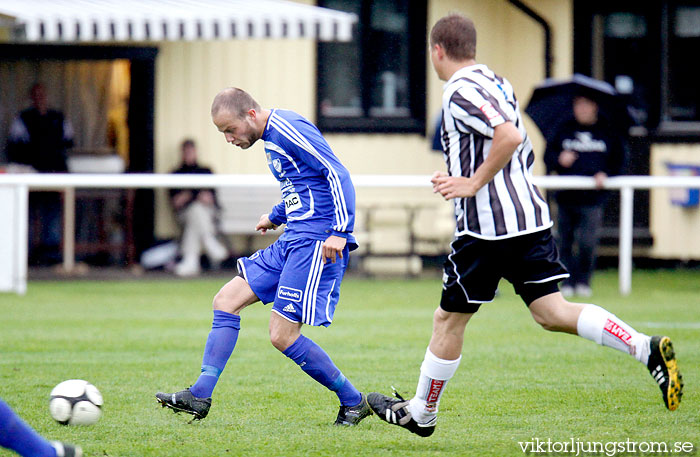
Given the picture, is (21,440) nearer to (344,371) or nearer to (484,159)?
(484,159)

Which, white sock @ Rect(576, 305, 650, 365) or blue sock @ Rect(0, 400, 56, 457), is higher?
white sock @ Rect(576, 305, 650, 365)

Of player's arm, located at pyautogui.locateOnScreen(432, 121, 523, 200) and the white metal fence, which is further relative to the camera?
the white metal fence

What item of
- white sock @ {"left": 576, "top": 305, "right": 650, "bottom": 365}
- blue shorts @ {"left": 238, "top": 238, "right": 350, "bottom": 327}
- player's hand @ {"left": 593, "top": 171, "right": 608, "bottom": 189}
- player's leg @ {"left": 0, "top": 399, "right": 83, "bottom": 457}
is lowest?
player's leg @ {"left": 0, "top": 399, "right": 83, "bottom": 457}

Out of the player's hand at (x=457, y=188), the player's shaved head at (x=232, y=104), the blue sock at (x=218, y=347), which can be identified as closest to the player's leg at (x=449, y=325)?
the player's hand at (x=457, y=188)

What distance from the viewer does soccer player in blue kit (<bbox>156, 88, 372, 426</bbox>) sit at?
17.5 ft

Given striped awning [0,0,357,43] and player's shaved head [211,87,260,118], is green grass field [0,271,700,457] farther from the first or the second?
striped awning [0,0,357,43]

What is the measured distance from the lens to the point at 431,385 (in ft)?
16.5

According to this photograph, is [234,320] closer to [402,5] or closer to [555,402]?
[555,402]

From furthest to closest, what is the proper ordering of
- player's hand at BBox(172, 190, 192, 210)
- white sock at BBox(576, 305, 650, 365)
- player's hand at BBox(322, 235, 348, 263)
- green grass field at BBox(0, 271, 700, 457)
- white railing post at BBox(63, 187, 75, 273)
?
player's hand at BBox(172, 190, 192, 210), white railing post at BBox(63, 187, 75, 273), player's hand at BBox(322, 235, 348, 263), green grass field at BBox(0, 271, 700, 457), white sock at BBox(576, 305, 650, 365)

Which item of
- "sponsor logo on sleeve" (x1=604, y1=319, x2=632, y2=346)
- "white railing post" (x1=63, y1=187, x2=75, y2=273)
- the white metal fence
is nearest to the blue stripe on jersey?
"sponsor logo on sleeve" (x1=604, y1=319, x2=632, y2=346)

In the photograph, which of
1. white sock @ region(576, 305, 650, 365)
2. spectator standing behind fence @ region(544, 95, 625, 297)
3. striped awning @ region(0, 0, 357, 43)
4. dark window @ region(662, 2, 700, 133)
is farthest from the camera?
dark window @ region(662, 2, 700, 133)

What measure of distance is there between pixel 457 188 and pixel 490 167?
6.8 inches

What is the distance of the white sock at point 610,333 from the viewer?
488cm

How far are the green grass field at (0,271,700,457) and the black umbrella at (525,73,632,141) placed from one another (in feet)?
6.47
